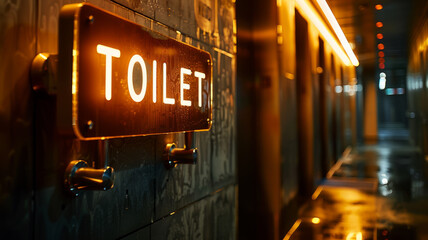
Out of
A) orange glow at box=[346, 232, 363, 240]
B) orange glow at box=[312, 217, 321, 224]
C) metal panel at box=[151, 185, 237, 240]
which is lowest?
orange glow at box=[312, 217, 321, 224]

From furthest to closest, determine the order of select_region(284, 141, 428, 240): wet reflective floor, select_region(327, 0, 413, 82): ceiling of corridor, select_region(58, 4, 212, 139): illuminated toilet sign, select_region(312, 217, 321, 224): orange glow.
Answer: select_region(327, 0, 413, 82): ceiling of corridor → select_region(312, 217, 321, 224): orange glow → select_region(284, 141, 428, 240): wet reflective floor → select_region(58, 4, 212, 139): illuminated toilet sign

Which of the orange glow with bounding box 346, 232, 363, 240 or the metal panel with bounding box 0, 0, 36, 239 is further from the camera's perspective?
the orange glow with bounding box 346, 232, 363, 240

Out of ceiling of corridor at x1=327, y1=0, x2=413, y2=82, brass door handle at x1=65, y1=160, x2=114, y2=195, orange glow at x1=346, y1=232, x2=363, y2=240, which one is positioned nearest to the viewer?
brass door handle at x1=65, y1=160, x2=114, y2=195

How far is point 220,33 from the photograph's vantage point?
2.67 m

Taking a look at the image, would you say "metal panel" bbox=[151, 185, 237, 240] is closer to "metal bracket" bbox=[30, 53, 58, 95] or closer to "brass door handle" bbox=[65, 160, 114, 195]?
"brass door handle" bbox=[65, 160, 114, 195]

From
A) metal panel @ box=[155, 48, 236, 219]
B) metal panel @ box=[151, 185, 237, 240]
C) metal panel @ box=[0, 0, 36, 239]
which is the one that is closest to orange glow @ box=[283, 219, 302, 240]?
metal panel @ box=[151, 185, 237, 240]

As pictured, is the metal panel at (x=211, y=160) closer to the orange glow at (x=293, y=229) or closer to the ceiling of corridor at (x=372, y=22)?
the orange glow at (x=293, y=229)

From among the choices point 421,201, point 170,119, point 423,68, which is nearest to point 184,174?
point 170,119

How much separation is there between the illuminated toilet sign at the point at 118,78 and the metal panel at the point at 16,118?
185 millimetres

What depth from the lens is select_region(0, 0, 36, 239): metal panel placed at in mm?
1085

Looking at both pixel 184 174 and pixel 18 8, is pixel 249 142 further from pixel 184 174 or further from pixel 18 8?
pixel 18 8

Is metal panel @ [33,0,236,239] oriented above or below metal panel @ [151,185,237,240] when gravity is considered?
above

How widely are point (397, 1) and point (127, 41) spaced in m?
7.68

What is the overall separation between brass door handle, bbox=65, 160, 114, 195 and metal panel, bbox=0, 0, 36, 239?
14 cm
